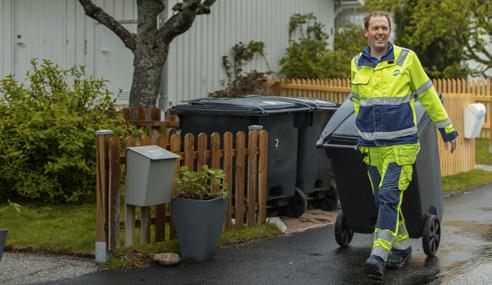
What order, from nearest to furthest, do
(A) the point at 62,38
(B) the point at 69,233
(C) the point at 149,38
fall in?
(B) the point at 69,233 → (C) the point at 149,38 → (A) the point at 62,38

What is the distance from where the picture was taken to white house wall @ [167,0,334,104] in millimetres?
16781

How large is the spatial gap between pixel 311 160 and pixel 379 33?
3307mm

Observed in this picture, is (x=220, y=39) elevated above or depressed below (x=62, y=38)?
above

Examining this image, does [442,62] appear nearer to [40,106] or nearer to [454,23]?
[454,23]

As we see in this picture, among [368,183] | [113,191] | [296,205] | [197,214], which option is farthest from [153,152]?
[296,205]

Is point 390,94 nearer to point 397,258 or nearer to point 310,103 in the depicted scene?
point 397,258

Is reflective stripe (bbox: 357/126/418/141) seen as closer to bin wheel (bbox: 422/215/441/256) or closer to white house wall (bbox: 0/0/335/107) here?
bin wheel (bbox: 422/215/441/256)

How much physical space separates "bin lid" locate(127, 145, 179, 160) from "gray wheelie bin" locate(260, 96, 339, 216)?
265cm

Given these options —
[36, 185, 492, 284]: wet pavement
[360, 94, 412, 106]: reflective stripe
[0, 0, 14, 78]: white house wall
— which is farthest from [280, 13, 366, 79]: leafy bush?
[360, 94, 412, 106]: reflective stripe

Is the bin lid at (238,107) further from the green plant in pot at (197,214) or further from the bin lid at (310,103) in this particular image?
the green plant in pot at (197,214)

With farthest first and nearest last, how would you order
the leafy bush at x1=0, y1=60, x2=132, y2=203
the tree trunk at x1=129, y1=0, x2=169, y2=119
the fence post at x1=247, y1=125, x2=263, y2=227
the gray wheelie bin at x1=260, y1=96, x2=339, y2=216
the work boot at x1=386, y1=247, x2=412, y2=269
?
1. the tree trunk at x1=129, y1=0, x2=169, y2=119
2. the gray wheelie bin at x1=260, y1=96, x2=339, y2=216
3. the leafy bush at x1=0, y1=60, x2=132, y2=203
4. the fence post at x1=247, y1=125, x2=263, y2=227
5. the work boot at x1=386, y1=247, x2=412, y2=269

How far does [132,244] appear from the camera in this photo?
766 cm

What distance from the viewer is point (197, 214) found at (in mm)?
7488

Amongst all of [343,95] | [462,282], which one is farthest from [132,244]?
[343,95]
